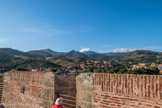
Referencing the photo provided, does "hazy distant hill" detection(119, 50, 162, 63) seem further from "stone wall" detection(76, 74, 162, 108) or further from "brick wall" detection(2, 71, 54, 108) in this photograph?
"stone wall" detection(76, 74, 162, 108)

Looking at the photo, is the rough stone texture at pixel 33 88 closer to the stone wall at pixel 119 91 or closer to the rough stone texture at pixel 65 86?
the rough stone texture at pixel 65 86

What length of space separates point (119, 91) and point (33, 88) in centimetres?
312

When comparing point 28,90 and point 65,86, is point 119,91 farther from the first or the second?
point 28,90

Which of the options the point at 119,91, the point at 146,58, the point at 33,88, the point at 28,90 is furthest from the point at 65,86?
the point at 146,58

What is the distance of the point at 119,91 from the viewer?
3.08 m

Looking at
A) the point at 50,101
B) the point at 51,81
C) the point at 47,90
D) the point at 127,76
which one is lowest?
the point at 50,101

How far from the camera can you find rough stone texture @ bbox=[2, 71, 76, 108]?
4.48m

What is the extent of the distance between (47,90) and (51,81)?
0.32 meters

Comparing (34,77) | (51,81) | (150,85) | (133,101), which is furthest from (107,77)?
(34,77)

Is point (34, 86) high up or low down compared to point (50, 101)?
up

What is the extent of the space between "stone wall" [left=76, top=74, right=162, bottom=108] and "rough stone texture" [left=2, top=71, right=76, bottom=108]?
2.37 ft

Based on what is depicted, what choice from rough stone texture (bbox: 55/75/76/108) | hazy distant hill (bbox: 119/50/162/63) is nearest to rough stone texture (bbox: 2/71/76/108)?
rough stone texture (bbox: 55/75/76/108)

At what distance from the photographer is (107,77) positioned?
3.31 metres

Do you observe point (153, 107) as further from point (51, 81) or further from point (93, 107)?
point (51, 81)
